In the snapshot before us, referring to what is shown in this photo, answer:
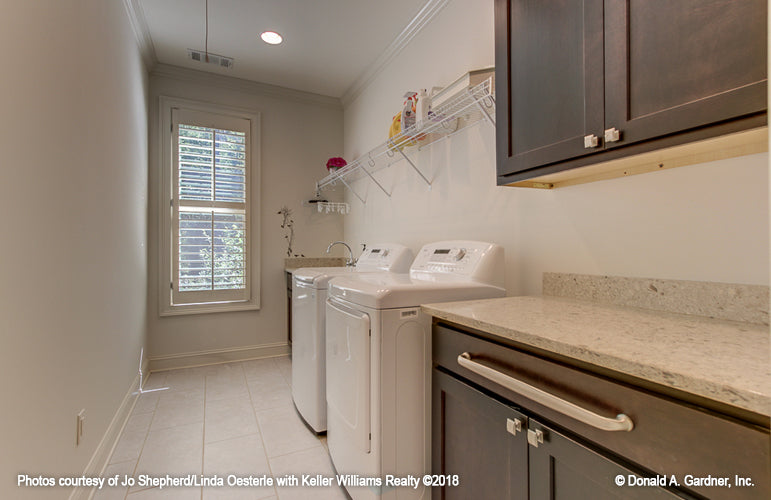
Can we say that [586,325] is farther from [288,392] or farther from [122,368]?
[122,368]

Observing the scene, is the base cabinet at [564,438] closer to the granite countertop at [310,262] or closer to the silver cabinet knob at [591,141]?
the silver cabinet knob at [591,141]

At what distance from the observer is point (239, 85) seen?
3.42 meters

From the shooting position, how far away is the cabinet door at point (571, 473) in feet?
2.13

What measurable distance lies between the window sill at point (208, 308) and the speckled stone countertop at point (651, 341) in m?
2.75

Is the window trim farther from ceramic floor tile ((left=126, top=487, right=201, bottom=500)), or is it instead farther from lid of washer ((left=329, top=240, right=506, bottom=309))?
lid of washer ((left=329, top=240, right=506, bottom=309))

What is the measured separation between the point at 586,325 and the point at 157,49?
368cm

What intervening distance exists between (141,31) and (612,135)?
322cm

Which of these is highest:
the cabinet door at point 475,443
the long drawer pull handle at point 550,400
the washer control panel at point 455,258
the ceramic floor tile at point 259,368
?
the washer control panel at point 455,258

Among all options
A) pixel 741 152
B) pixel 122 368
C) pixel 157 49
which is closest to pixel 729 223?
pixel 741 152

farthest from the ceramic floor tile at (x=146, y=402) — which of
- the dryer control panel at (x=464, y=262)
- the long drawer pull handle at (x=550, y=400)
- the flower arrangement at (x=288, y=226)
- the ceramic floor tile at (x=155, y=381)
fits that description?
the long drawer pull handle at (x=550, y=400)

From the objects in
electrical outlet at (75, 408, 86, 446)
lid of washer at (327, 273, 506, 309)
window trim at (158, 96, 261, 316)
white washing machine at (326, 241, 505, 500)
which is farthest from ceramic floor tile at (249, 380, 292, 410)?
lid of washer at (327, 273, 506, 309)

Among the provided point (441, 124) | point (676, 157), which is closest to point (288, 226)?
point (441, 124)

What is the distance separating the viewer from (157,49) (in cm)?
290

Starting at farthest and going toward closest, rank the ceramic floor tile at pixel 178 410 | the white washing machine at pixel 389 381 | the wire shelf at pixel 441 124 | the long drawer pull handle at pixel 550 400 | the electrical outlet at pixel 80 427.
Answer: the ceramic floor tile at pixel 178 410 → the wire shelf at pixel 441 124 → the electrical outlet at pixel 80 427 → the white washing machine at pixel 389 381 → the long drawer pull handle at pixel 550 400
